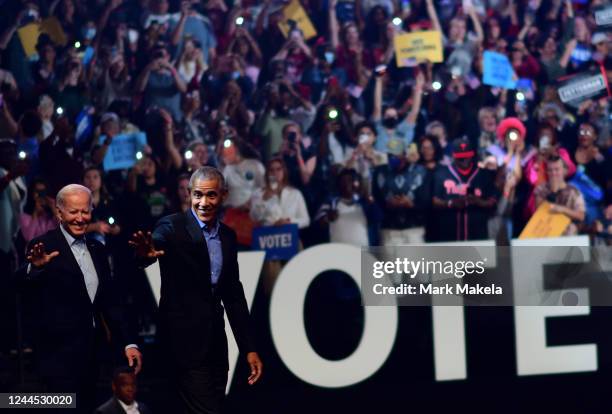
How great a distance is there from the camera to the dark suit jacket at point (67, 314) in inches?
158

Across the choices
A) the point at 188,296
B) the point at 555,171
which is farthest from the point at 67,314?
the point at 555,171

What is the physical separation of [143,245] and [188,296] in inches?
12.9

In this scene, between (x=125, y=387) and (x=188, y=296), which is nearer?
(x=188, y=296)

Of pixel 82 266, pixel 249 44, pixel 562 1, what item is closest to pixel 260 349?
pixel 249 44

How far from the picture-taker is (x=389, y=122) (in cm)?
707

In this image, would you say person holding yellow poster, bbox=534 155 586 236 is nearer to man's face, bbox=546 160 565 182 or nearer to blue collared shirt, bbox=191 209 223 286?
man's face, bbox=546 160 565 182

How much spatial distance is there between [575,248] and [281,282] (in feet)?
6.91

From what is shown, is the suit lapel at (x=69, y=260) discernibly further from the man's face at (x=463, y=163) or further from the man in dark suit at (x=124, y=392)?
the man's face at (x=463, y=163)

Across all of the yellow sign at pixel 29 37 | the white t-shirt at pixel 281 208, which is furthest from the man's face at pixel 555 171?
the yellow sign at pixel 29 37

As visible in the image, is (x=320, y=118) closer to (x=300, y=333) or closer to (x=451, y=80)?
(x=451, y=80)

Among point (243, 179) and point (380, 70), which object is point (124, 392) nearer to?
point (243, 179)

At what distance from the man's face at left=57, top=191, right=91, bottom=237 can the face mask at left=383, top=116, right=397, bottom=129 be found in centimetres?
339

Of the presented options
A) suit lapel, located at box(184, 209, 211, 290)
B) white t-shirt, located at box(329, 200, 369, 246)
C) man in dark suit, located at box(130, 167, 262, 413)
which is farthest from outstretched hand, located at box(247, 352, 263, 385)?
white t-shirt, located at box(329, 200, 369, 246)

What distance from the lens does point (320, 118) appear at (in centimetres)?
702
